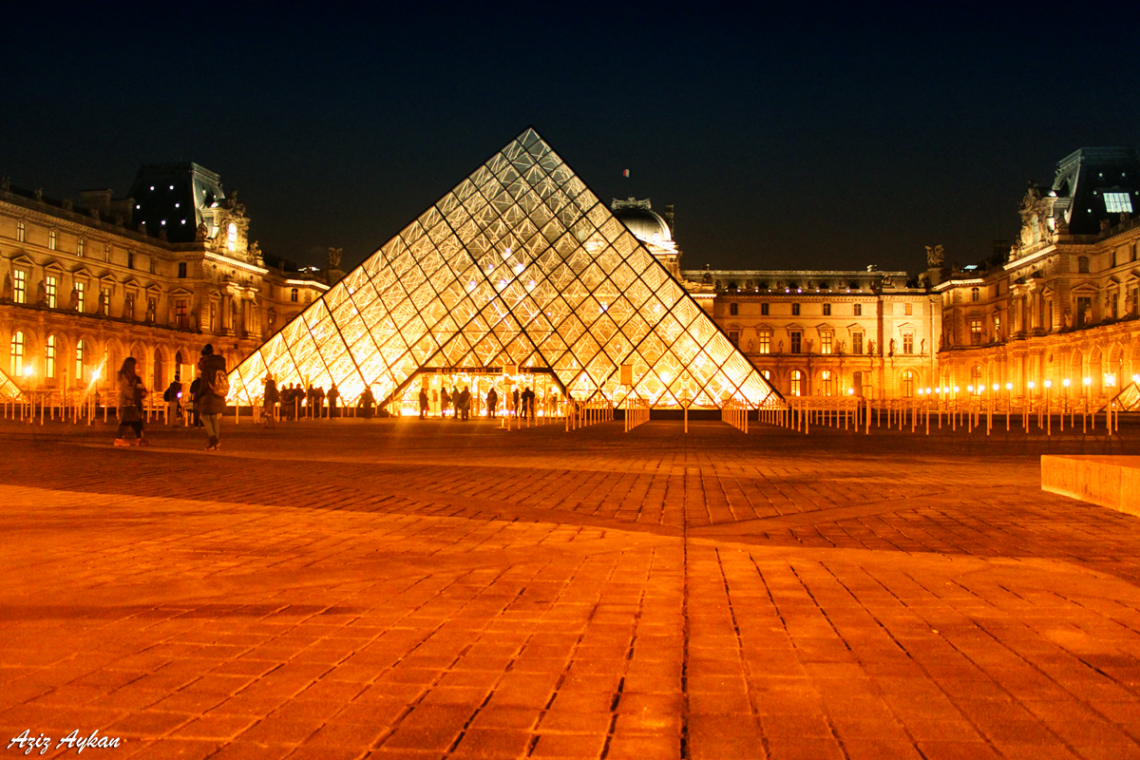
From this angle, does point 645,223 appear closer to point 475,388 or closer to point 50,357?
point 475,388

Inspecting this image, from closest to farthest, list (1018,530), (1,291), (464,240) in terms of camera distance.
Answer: (1018,530) < (464,240) < (1,291)

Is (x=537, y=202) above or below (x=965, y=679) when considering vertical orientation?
above

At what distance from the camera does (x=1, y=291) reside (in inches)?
1576

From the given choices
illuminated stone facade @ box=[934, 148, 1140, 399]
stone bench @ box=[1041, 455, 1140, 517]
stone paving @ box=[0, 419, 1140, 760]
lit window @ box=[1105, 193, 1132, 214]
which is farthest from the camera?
lit window @ box=[1105, 193, 1132, 214]

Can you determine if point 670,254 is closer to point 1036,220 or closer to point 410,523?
point 1036,220

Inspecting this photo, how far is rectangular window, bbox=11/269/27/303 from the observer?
4112 centimetres

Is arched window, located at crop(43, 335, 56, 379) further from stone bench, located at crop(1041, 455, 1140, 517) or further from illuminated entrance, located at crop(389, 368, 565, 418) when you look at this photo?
stone bench, located at crop(1041, 455, 1140, 517)

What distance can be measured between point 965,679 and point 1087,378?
52433 millimetres

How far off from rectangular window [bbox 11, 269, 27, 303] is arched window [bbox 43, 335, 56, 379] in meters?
2.16

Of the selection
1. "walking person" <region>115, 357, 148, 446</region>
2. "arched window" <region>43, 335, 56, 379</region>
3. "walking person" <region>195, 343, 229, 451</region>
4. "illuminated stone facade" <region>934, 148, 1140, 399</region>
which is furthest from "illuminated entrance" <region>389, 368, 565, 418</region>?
"illuminated stone facade" <region>934, 148, 1140, 399</region>

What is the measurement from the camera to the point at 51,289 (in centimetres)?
4378

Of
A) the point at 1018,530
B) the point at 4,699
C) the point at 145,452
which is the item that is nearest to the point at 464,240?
the point at 145,452

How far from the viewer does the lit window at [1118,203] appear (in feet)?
172

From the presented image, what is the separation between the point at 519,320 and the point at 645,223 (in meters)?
34.7
